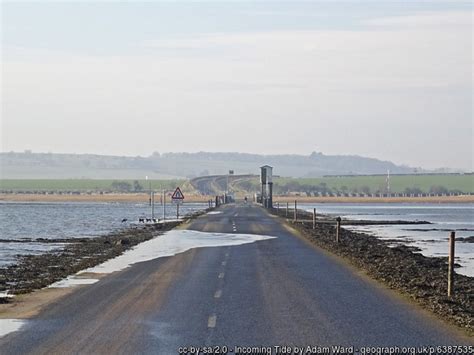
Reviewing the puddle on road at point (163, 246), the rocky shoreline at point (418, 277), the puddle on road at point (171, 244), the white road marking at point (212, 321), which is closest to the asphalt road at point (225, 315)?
the white road marking at point (212, 321)

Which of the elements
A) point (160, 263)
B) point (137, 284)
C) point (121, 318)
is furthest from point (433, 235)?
point (121, 318)

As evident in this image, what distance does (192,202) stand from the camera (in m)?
185

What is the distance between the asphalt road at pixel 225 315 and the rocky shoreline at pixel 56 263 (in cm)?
179

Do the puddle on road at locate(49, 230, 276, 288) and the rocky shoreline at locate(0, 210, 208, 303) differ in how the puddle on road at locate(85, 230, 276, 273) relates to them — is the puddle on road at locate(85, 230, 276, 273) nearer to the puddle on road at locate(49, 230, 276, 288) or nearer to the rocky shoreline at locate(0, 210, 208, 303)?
the puddle on road at locate(49, 230, 276, 288)

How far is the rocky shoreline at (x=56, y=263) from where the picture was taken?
2508 centimetres

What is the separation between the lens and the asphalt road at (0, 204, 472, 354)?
1467 cm

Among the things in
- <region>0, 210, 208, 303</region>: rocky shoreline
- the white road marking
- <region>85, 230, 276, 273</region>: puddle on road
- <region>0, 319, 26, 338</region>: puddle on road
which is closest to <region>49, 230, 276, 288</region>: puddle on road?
<region>85, 230, 276, 273</region>: puddle on road

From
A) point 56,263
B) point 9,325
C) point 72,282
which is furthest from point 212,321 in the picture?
point 56,263

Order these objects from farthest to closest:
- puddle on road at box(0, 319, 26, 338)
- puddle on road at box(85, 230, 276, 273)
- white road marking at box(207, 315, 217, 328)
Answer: puddle on road at box(85, 230, 276, 273)
white road marking at box(207, 315, 217, 328)
puddle on road at box(0, 319, 26, 338)

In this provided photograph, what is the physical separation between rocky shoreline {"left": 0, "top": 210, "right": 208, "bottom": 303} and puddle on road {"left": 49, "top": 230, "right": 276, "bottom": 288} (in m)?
0.46

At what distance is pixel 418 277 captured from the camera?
26078mm

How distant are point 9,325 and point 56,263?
1650 cm

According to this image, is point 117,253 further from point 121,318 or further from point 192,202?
point 192,202

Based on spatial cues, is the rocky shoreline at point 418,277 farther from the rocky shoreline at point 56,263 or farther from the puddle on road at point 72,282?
the rocky shoreline at point 56,263
